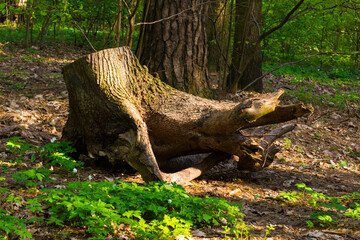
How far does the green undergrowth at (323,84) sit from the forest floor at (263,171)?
1.53 ft

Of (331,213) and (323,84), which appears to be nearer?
(331,213)

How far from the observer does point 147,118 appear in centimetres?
457

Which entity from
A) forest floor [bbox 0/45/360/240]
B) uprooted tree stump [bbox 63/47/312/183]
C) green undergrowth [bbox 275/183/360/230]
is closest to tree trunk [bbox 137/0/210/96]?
uprooted tree stump [bbox 63/47/312/183]

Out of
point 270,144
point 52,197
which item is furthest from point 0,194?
point 270,144

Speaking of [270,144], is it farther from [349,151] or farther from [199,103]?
[349,151]

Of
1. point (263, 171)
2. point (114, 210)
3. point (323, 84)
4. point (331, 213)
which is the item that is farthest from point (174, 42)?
point (323, 84)

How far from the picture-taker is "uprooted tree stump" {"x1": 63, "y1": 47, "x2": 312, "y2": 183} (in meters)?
4.14

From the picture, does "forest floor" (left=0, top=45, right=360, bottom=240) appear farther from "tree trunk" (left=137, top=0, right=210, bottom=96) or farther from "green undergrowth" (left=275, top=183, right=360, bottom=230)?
"tree trunk" (left=137, top=0, right=210, bottom=96)

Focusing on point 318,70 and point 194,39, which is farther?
point 318,70

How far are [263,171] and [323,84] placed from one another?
8.37 m

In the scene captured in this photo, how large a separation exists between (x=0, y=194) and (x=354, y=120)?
805 centimetres

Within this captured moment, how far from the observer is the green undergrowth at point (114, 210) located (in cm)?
252

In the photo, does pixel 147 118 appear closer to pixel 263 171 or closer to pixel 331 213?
pixel 263 171

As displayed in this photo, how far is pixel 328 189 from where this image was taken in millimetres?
4758
